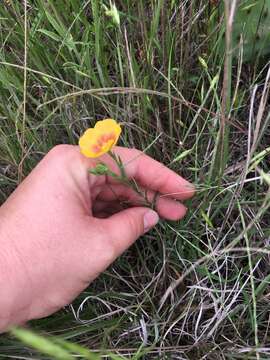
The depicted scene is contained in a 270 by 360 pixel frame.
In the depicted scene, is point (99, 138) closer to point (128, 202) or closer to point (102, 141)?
point (102, 141)

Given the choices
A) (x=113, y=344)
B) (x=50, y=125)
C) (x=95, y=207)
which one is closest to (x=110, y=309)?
(x=113, y=344)

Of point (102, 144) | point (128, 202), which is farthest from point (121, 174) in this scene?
point (128, 202)

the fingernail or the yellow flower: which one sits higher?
the yellow flower

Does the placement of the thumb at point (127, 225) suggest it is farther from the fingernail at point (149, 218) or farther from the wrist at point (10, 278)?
the wrist at point (10, 278)

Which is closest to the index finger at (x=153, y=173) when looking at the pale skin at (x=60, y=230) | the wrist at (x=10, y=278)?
the pale skin at (x=60, y=230)

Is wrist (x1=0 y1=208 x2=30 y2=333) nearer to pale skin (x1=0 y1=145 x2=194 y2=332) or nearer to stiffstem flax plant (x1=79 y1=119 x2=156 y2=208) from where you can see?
pale skin (x1=0 y1=145 x2=194 y2=332)

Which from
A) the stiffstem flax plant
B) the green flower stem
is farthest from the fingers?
the stiffstem flax plant
